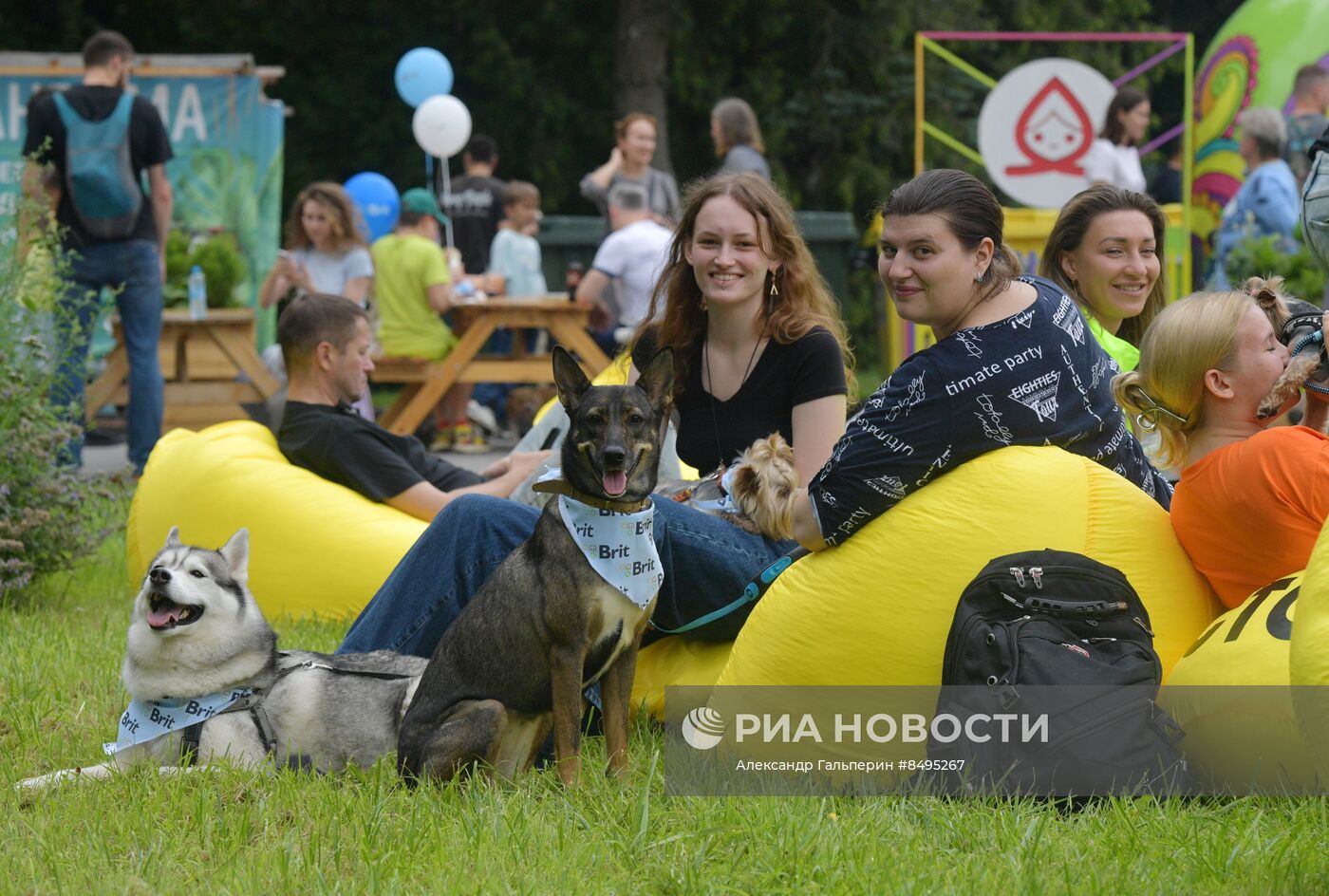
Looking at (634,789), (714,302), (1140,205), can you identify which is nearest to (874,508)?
(634,789)

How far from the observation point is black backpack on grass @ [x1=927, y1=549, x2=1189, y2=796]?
3.34 m

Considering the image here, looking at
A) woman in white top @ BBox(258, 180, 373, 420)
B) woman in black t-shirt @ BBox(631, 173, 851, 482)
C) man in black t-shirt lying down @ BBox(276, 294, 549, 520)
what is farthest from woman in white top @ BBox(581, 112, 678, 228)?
woman in black t-shirt @ BBox(631, 173, 851, 482)

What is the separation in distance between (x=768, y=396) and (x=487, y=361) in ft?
23.2

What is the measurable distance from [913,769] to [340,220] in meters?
7.89

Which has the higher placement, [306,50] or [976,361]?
[306,50]

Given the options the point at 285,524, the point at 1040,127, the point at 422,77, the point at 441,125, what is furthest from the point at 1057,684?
the point at 422,77

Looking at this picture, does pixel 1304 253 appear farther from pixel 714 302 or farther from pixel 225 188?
pixel 225 188

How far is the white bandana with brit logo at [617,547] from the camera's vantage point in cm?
366

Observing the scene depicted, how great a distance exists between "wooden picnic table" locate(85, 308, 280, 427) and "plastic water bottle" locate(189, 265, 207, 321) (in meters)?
0.06

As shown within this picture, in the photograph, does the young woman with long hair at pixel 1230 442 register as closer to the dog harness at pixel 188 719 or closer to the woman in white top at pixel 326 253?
the dog harness at pixel 188 719

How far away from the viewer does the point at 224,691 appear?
400 centimetres

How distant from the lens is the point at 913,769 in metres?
3.66

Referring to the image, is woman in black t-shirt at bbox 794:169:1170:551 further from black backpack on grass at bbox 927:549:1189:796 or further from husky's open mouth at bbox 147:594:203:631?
husky's open mouth at bbox 147:594:203:631

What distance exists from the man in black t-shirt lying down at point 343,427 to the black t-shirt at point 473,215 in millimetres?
8560
